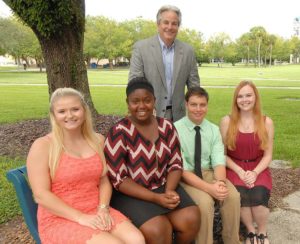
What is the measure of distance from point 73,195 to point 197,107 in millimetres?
1427

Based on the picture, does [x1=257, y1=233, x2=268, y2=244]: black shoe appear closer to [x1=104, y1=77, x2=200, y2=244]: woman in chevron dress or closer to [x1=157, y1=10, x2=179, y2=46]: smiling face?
[x1=104, y1=77, x2=200, y2=244]: woman in chevron dress

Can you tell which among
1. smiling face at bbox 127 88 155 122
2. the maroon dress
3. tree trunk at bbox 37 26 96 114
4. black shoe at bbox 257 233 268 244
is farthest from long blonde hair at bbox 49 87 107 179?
tree trunk at bbox 37 26 96 114

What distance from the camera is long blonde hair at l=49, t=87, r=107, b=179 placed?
272 centimetres

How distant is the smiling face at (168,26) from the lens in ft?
12.7

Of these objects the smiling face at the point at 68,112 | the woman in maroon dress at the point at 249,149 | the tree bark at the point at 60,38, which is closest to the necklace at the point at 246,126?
the woman in maroon dress at the point at 249,149

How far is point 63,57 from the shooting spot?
6.81 metres

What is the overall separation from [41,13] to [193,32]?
294 ft

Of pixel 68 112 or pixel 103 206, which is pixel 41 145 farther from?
pixel 103 206

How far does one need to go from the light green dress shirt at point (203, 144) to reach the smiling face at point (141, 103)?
0.63 m

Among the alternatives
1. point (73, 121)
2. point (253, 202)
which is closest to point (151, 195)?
point (73, 121)

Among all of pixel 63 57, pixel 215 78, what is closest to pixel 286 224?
pixel 63 57

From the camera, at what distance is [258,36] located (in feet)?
310

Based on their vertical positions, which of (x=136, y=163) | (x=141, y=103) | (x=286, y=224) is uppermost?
(x=141, y=103)

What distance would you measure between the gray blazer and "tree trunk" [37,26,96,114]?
9.52ft
